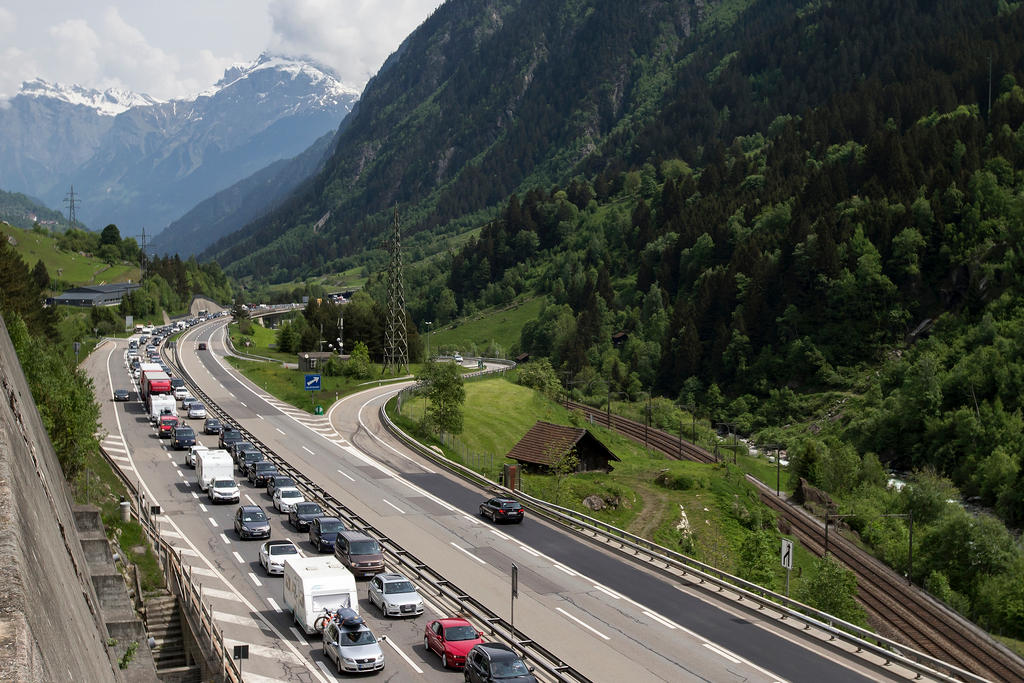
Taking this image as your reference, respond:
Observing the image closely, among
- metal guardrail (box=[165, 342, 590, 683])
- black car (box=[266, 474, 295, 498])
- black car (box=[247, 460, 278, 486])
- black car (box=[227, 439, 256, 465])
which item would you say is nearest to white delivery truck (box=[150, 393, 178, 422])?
black car (box=[227, 439, 256, 465])

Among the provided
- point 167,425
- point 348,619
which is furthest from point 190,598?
point 167,425

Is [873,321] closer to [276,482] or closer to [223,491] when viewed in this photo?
[276,482]

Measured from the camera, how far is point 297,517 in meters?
50.4

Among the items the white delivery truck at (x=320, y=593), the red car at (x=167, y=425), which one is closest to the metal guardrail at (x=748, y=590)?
the white delivery truck at (x=320, y=593)

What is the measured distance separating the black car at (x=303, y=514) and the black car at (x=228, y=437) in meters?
20.9

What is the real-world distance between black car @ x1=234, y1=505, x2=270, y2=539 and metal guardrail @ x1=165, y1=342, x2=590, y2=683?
4.37m

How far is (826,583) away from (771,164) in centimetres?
16028

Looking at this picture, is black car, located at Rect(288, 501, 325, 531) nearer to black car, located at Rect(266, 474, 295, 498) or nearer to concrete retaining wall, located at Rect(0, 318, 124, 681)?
black car, located at Rect(266, 474, 295, 498)

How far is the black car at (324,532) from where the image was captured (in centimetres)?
4612

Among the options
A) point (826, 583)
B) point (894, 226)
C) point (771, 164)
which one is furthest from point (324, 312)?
point (826, 583)

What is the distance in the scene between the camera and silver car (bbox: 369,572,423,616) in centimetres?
3744

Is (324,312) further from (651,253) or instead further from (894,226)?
(894,226)

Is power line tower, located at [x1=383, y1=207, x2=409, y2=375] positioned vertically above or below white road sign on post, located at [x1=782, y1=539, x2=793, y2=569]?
above

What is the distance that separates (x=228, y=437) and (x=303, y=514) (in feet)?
78.0
